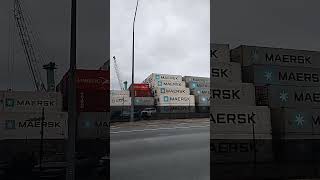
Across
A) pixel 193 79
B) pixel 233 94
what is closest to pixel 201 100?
pixel 193 79

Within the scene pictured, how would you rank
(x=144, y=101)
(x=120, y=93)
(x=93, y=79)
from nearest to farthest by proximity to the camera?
(x=120, y=93) < (x=144, y=101) < (x=93, y=79)

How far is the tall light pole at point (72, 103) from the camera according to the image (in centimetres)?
389

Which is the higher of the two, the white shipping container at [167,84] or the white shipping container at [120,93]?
the white shipping container at [167,84]

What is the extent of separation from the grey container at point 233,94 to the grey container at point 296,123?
283mm

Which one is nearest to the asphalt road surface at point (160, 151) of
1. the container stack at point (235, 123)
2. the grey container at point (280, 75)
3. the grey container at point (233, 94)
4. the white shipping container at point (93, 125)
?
the white shipping container at point (93, 125)

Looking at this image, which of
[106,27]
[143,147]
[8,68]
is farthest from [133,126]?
[8,68]

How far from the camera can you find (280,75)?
562 cm

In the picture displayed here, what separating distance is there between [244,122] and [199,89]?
158 cm

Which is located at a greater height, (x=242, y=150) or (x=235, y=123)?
(x=235, y=123)

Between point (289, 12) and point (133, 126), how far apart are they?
2443 mm

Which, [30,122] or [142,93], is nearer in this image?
[142,93]

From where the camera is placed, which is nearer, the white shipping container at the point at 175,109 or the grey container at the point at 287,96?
the white shipping container at the point at 175,109

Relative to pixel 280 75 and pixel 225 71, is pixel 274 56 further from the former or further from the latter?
pixel 225 71

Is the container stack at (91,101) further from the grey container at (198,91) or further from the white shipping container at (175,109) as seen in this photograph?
the grey container at (198,91)
